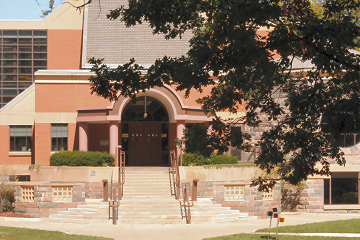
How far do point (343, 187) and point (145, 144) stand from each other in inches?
436

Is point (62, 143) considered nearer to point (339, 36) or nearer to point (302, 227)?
point (302, 227)

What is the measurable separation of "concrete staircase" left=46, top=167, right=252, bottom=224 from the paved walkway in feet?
1.60

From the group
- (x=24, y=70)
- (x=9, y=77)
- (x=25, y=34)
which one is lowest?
(x=9, y=77)

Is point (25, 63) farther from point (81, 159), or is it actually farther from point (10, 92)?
point (81, 159)

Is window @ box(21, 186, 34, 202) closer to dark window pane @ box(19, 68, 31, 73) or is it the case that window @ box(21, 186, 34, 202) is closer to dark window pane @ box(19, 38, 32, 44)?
dark window pane @ box(19, 68, 31, 73)

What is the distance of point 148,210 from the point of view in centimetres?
1781

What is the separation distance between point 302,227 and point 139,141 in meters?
12.3

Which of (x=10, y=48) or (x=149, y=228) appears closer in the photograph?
(x=149, y=228)

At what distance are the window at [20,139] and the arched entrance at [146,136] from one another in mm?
5907

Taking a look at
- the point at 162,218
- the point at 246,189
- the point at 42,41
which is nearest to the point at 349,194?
the point at 246,189

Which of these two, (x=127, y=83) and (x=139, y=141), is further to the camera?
(x=139, y=141)

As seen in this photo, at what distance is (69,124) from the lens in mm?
24328

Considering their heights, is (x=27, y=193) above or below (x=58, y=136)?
below

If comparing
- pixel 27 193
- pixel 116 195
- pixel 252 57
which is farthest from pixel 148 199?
pixel 252 57
